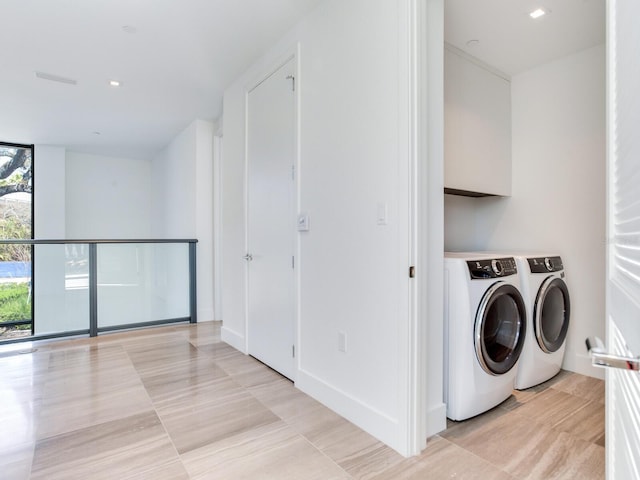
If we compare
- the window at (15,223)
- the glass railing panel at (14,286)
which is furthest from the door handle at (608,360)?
the window at (15,223)

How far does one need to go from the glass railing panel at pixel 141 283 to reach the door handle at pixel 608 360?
440 centimetres

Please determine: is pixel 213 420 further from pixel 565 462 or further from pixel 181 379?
pixel 565 462

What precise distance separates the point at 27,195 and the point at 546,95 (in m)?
6.90

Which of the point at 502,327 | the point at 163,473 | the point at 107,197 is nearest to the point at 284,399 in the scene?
the point at 163,473

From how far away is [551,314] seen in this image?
261 centimetres

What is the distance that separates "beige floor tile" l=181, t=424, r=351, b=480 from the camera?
5.01 feet

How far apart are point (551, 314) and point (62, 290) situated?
481 centimetres

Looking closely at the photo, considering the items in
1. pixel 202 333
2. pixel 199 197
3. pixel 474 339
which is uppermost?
pixel 199 197

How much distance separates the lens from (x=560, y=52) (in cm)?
269

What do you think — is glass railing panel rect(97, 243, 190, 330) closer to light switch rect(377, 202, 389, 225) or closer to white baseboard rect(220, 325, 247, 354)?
white baseboard rect(220, 325, 247, 354)

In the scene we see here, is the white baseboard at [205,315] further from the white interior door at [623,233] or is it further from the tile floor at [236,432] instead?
the white interior door at [623,233]

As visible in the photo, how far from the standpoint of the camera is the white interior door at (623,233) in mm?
563

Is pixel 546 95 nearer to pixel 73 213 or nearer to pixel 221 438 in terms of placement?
pixel 221 438

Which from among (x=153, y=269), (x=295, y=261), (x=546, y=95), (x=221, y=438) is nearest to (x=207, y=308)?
(x=153, y=269)
